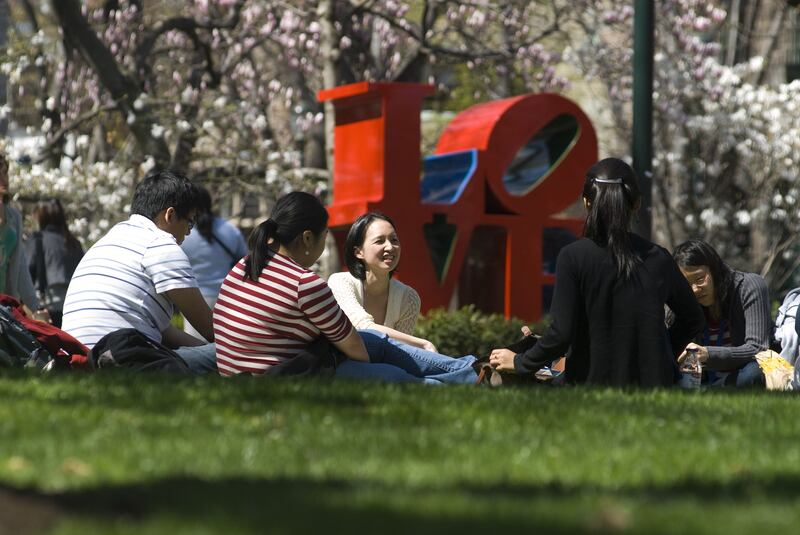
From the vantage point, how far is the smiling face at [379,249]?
28.7ft

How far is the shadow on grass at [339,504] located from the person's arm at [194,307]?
3464mm

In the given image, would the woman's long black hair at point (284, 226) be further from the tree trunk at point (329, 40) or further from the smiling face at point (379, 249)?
the tree trunk at point (329, 40)

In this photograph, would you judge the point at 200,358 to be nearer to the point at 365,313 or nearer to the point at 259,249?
the point at 259,249

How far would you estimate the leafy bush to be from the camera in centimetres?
1280

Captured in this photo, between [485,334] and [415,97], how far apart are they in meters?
2.42

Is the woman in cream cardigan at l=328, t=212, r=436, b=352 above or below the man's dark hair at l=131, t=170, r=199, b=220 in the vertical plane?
below

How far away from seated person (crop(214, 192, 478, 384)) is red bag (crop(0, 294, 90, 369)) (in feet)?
2.63

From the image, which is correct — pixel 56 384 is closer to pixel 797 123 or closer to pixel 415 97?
pixel 415 97

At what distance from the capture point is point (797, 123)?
1920 cm

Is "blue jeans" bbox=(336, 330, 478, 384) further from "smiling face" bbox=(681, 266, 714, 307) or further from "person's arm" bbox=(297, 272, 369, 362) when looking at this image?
"smiling face" bbox=(681, 266, 714, 307)

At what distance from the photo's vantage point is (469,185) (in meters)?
13.7

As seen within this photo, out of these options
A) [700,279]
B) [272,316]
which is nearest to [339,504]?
[272,316]

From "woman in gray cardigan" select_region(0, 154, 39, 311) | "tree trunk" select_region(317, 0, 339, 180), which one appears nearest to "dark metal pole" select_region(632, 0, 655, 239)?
"woman in gray cardigan" select_region(0, 154, 39, 311)

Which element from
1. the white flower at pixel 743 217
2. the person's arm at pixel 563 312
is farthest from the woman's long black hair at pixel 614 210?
the white flower at pixel 743 217
